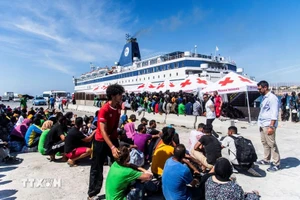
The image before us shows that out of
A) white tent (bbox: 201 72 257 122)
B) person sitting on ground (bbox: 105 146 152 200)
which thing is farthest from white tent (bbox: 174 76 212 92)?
person sitting on ground (bbox: 105 146 152 200)

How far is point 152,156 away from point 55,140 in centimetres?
277

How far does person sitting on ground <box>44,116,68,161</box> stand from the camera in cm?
562

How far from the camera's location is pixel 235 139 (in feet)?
14.8

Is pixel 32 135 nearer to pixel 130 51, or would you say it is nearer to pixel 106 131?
pixel 106 131

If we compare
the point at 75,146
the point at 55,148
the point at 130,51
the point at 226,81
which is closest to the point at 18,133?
the point at 55,148

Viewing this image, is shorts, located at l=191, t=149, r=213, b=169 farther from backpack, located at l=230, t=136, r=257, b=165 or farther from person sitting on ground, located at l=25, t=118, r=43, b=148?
person sitting on ground, located at l=25, t=118, r=43, b=148

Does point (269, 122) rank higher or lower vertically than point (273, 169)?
higher

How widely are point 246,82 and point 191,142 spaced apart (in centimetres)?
695

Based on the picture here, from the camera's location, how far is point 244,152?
4.28m

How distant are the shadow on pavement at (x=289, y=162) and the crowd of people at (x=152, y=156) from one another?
1.43 ft

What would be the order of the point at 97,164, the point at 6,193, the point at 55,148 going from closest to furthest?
the point at 97,164 < the point at 6,193 < the point at 55,148

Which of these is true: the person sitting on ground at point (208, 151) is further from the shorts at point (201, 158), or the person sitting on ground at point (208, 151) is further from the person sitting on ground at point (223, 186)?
the person sitting on ground at point (223, 186)

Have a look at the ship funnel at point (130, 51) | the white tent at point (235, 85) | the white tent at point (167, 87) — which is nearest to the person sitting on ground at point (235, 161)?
the white tent at point (235, 85)

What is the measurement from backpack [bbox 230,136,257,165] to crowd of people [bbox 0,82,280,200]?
18 millimetres
